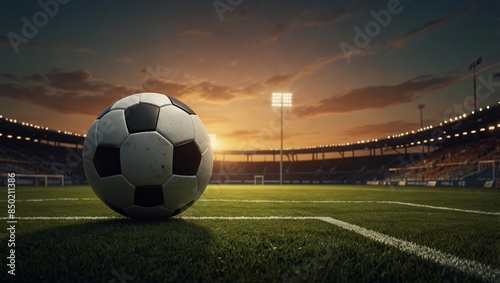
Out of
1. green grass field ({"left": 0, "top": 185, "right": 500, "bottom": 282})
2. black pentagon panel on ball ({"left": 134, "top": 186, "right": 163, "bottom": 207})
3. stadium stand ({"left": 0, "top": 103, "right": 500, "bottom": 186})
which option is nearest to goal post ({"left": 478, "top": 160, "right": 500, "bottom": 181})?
stadium stand ({"left": 0, "top": 103, "right": 500, "bottom": 186})

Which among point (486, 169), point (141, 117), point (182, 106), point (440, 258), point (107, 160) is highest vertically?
point (182, 106)

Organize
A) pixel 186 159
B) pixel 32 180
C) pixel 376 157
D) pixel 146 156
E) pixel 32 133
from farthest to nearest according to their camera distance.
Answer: pixel 376 157 → pixel 32 133 → pixel 32 180 → pixel 186 159 → pixel 146 156

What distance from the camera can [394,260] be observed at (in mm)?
2555

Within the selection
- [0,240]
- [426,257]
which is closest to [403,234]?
[426,257]

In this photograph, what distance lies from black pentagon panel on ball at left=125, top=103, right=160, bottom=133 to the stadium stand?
28.7 metres

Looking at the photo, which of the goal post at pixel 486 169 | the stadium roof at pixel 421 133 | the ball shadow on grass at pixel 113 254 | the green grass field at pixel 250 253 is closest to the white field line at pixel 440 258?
the green grass field at pixel 250 253

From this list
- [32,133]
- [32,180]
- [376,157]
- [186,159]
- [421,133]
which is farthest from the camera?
[376,157]

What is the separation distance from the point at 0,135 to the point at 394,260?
55207 mm

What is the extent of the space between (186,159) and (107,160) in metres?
0.93

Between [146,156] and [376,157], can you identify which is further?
[376,157]

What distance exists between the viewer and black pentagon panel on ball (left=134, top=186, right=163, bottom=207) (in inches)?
161

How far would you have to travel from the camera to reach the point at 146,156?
401 centimetres

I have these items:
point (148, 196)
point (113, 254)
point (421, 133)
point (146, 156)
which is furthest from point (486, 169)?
point (113, 254)

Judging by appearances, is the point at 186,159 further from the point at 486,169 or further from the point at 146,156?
the point at 486,169
